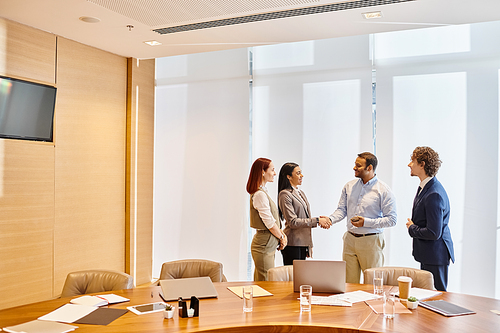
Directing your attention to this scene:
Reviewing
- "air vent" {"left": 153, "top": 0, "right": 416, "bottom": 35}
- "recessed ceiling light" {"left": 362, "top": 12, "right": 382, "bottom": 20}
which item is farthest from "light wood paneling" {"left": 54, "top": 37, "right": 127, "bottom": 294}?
"recessed ceiling light" {"left": 362, "top": 12, "right": 382, "bottom": 20}

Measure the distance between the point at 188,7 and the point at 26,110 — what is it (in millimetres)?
2193

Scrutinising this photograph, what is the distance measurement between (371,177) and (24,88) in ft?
13.0

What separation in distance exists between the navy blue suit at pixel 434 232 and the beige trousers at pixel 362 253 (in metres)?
0.45

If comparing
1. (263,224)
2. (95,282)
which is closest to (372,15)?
(263,224)

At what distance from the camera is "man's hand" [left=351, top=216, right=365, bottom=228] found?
4.48m

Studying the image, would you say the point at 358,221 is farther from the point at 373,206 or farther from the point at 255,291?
the point at 255,291

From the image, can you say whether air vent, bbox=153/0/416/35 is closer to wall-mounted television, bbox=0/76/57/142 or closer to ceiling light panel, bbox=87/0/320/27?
ceiling light panel, bbox=87/0/320/27

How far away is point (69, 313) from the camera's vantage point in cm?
261

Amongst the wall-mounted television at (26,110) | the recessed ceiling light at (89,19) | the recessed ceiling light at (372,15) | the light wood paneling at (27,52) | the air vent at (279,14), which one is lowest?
the wall-mounted television at (26,110)

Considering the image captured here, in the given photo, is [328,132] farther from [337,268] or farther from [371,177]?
[337,268]

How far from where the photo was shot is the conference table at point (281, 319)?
93.5 inches

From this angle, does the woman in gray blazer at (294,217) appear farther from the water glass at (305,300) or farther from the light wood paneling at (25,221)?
the light wood paneling at (25,221)

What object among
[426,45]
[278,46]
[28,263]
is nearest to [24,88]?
[28,263]

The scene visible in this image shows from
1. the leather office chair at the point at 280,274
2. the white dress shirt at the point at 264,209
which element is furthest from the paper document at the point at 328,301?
the white dress shirt at the point at 264,209
